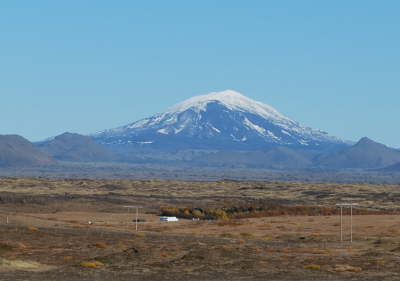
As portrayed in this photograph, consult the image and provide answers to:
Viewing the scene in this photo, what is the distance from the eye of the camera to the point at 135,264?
165ft

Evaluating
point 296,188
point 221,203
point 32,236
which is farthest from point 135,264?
point 296,188

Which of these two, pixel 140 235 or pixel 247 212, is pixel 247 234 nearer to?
pixel 140 235

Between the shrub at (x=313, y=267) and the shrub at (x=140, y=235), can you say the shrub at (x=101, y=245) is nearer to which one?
the shrub at (x=140, y=235)

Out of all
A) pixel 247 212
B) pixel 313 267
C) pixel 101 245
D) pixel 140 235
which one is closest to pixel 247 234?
pixel 140 235

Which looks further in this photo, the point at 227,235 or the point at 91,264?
the point at 227,235

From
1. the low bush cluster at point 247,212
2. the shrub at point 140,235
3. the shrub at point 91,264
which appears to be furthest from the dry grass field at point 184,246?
the low bush cluster at point 247,212

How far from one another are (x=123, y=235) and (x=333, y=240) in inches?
534

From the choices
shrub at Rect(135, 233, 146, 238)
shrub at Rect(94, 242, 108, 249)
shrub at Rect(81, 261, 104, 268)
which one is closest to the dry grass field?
shrub at Rect(135, 233, 146, 238)

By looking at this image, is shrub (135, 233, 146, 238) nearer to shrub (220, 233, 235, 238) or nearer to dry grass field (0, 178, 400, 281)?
dry grass field (0, 178, 400, 281)

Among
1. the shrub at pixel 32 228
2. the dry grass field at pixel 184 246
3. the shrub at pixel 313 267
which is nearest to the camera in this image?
the dry grass field at pixel 184 246

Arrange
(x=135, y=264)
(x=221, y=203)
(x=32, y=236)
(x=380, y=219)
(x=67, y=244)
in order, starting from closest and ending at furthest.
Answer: (x=135, y=264) < (x=67, y=244) < (x=32, y=236) < (x=380, y=219) < (x=221, y=203)

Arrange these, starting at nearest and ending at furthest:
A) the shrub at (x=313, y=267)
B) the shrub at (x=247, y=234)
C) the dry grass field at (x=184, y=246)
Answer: the dry grass field at (x=184, y=246) < the shrub at (x=313, y=267) < the shrub at (x=247, y=234)

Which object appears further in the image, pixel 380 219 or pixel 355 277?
pixel 380 219

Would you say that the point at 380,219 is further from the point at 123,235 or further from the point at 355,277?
the point at 355,277
